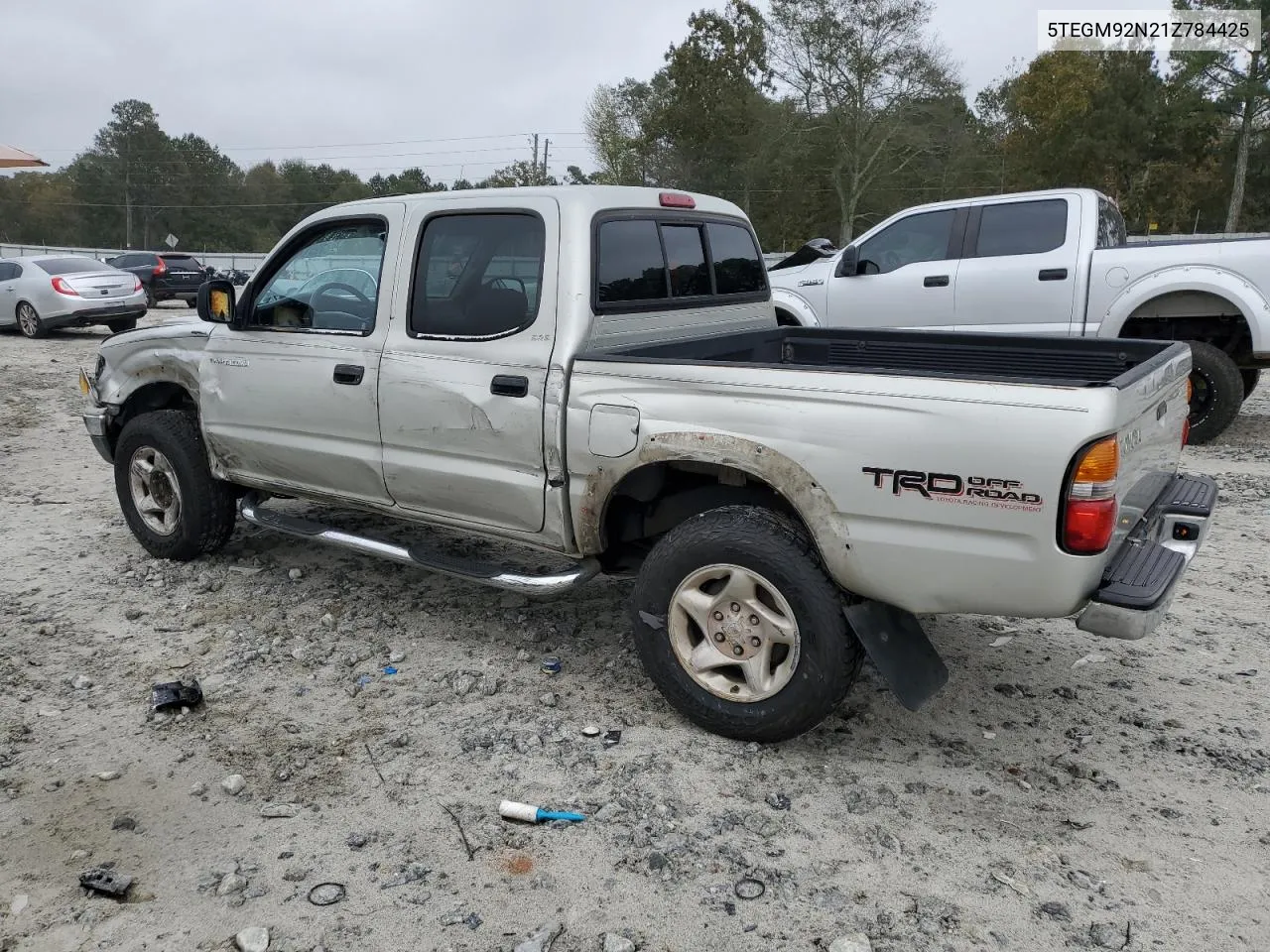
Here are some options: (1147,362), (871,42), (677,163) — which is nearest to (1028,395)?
(1147,362)

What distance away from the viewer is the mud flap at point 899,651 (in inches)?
123

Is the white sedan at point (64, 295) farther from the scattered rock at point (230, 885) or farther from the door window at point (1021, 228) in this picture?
the scattered rock at point (230, 885)

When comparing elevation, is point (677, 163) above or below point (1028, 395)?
above

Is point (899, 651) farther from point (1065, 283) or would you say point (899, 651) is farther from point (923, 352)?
point (1065, 283)

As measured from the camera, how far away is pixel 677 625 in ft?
11.4

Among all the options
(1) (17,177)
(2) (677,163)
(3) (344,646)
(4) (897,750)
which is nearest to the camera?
(4) (897,750)

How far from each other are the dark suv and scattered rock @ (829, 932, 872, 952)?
22.7 meters

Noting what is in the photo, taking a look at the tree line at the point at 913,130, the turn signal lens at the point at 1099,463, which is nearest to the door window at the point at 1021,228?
the turn signal lens at the point at 1099,463

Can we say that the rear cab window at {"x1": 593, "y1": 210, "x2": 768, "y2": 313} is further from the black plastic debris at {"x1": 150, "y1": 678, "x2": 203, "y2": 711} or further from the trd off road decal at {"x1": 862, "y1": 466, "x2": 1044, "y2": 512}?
the black plastic debris at {"x1": 150, "y1": 678, "x2": 203, "y2": 711}

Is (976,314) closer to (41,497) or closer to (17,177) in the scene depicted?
(41,497)

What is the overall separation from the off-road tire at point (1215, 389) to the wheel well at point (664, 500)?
581cm

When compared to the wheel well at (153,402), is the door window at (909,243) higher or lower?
higher

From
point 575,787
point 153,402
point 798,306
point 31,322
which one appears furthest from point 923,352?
point 31,322

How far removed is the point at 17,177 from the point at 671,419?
87.7m
